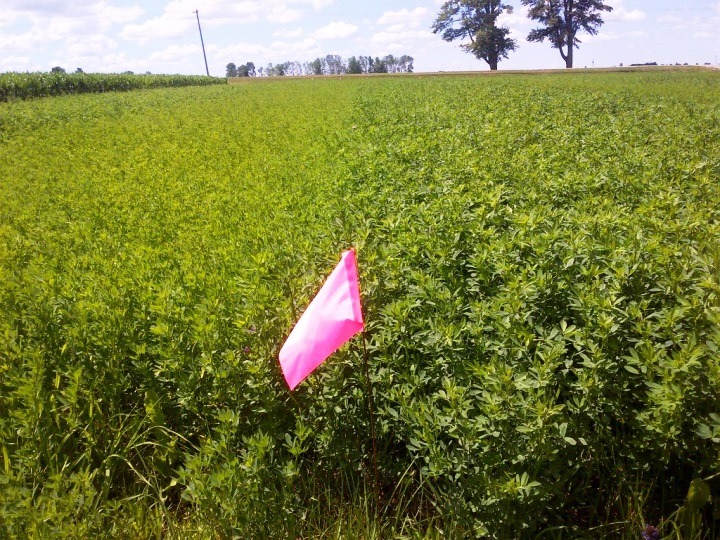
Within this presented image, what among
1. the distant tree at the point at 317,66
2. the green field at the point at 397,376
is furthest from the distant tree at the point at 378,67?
the green field at the point at 397,376

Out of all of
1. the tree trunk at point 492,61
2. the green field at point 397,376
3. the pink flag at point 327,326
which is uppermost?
the tree trunk at point 492,61

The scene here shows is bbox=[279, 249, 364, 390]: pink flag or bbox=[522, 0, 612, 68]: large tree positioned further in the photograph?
bbox=[522, 0, 612, 68]: large tree

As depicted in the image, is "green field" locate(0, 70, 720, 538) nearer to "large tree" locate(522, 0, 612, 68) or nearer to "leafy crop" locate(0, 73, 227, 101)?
"leafy crop" locate(0, 73, 227, 101)

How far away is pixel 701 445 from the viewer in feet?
7.07

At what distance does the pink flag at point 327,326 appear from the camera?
201 cm

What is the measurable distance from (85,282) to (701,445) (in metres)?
3.56

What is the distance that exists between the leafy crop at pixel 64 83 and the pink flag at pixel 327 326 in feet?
115

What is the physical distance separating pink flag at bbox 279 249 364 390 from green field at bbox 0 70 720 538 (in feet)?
1.40

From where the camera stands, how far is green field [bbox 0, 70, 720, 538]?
210 centimetres

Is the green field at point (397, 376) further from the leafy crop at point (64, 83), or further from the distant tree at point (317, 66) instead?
the distant tree at point (317, 66)

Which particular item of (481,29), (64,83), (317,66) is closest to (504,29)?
(481,29)

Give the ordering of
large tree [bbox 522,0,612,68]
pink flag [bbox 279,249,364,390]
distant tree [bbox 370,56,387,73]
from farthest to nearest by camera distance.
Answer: distant tree [bbox 370,56,387,73]
large tree [bbox 522,0,612,68]
pink flag [bbox 279,249,364,390]

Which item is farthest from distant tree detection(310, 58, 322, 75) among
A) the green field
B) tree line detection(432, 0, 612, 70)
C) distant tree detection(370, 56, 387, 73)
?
the green field

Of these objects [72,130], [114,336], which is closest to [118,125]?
[72,130]
